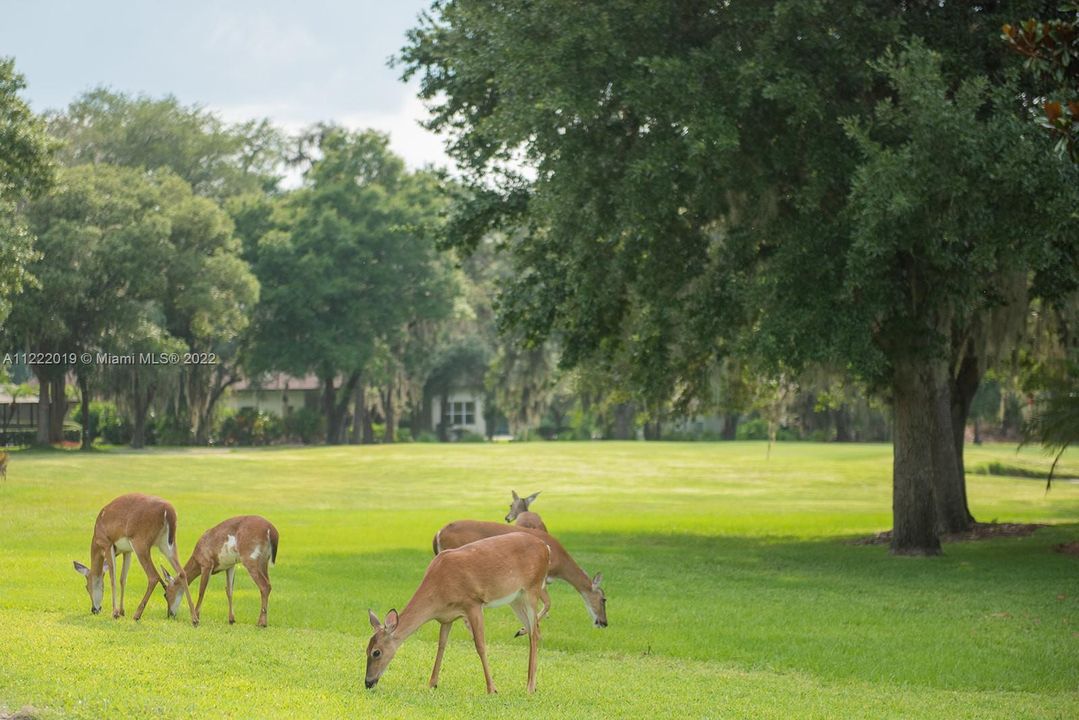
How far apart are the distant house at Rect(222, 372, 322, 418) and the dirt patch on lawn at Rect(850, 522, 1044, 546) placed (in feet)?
179

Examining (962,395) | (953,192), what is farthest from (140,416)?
(953,192)

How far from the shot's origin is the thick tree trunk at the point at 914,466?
22.0m

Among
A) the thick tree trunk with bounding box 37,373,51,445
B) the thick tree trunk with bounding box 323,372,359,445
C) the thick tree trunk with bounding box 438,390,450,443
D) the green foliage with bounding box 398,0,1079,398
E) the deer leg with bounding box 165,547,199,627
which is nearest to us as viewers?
the deer leg with bounding box 165,547,199,627

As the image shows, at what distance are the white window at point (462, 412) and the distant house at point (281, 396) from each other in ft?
32.6

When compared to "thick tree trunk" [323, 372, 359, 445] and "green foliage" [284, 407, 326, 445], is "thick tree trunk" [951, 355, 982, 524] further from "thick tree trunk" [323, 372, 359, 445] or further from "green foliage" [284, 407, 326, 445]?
"green foliage" [284, 407, 326, 445]

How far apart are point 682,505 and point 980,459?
22.2m

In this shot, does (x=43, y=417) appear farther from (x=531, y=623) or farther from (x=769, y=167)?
(x=531, y=623)

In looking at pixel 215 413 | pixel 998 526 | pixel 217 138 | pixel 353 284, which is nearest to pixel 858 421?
pixel 353 284

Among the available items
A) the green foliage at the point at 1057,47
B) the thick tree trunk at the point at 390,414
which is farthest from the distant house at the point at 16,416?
the green foliage at the point at 1057,47

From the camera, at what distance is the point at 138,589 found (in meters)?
16.4

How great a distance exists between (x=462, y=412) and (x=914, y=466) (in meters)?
66.0

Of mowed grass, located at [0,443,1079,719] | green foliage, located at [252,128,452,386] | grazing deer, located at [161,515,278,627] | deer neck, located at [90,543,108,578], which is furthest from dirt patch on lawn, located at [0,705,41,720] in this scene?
green foliage, located at [252,128,452,386]

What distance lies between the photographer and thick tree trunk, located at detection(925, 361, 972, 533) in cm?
2512

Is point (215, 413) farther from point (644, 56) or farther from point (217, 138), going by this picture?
point (644, 56)
